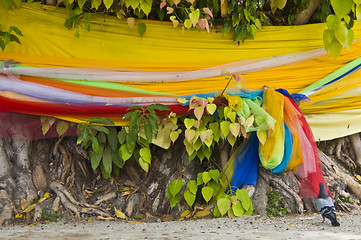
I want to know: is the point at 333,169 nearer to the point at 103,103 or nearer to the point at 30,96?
the point at 103,103

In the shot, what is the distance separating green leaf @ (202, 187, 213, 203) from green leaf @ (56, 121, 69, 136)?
1272mm

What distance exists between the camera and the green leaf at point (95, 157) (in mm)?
4324

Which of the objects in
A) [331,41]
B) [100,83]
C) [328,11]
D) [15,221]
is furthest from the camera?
[328,11]

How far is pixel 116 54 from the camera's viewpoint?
446cm

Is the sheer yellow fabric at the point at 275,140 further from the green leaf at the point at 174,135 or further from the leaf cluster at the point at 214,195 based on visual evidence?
the green leaf at the point at 174,135

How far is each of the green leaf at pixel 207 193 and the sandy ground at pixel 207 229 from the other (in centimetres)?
27

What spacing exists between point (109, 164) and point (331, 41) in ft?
6.66

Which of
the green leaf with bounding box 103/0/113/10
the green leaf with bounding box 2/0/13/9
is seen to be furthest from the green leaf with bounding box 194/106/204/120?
the green leaf with bounding box 2/0/13/9

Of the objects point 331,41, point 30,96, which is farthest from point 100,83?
point 331,41

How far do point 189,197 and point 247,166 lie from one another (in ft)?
1.78

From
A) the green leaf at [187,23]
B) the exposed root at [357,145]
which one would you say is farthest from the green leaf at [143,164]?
the exposed root at [357,145]

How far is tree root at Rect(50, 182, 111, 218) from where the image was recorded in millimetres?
4215

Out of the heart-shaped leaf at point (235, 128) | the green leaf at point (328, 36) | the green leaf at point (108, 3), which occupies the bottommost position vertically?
the heart-shaped leaf at point (235, 128)

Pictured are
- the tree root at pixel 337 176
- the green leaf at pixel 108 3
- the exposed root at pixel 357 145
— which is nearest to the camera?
the green leaf at pixel 108 3
